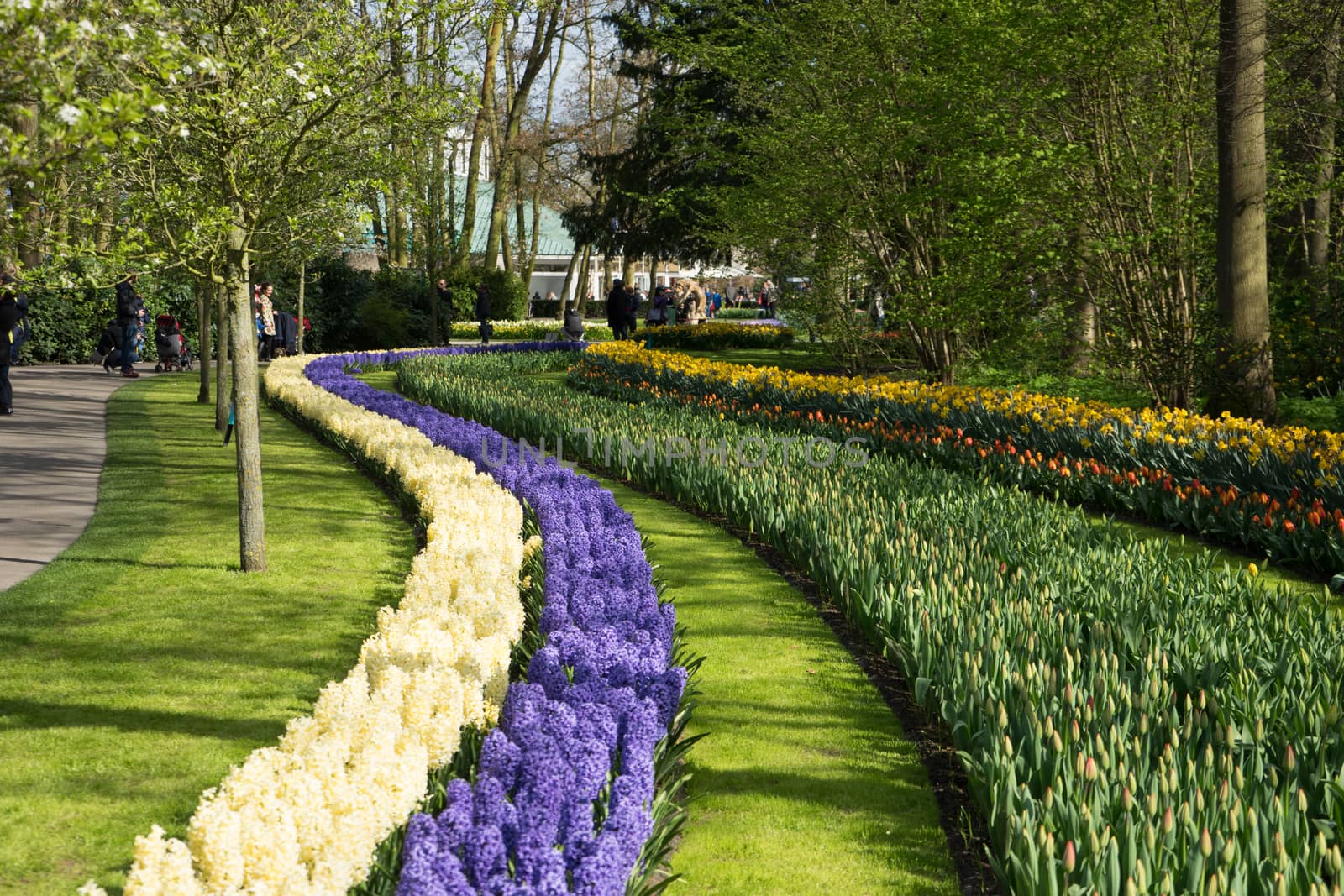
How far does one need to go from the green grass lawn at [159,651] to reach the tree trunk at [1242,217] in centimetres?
765

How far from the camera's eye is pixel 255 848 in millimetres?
2645

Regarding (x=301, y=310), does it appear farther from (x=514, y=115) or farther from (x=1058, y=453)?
(x=1058, y=453)

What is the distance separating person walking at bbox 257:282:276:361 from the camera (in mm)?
20828

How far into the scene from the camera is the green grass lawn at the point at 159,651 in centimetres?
384

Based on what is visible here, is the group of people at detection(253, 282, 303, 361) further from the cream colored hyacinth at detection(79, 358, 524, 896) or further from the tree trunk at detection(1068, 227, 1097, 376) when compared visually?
the cream colored hyacinth at detection(79, 358, 524, 896)

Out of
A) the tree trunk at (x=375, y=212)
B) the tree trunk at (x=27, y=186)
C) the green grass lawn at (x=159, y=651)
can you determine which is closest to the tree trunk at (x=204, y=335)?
the tree trunk at (x=375, y=212)

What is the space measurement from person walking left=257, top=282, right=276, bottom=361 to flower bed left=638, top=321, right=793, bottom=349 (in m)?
8.43

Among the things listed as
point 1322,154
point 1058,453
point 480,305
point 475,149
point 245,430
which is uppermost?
point 475,149

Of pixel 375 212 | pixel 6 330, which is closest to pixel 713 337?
pixel 6 330

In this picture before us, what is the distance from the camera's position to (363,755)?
10.3 feet

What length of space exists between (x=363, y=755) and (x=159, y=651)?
281 centimetres

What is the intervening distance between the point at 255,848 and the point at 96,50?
282 centimetres

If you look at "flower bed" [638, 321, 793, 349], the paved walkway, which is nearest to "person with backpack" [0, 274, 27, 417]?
the paved walkway

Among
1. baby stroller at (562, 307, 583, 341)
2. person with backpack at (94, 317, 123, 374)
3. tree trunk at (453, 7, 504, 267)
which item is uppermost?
tree trunk at (453, 7, 504, 267)
